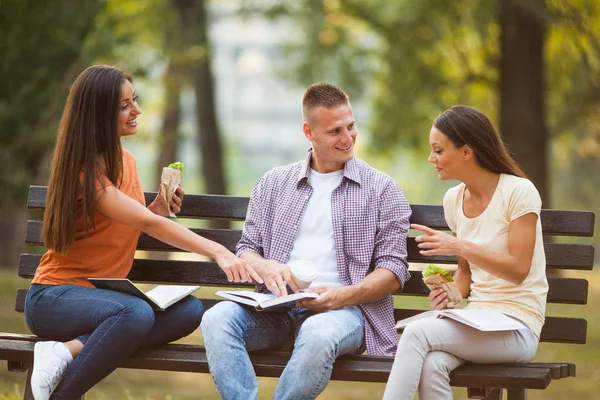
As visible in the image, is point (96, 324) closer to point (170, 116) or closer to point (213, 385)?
point (213, 385)

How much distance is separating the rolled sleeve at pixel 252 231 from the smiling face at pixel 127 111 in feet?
2.35

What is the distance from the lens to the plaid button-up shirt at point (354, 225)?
4664 millimetres

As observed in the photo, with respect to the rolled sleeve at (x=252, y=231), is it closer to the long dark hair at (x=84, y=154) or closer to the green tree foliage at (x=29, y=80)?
the long dark hair at (x=84, y=154)

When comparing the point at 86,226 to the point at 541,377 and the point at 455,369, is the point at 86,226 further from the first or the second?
the point at 541,377

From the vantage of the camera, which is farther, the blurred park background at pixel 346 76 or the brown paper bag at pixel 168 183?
the blurred park background at pixel 346 76

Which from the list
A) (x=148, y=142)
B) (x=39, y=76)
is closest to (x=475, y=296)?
(x=39, y=76)

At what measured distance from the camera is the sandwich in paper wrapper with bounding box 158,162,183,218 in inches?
192

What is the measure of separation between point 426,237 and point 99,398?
2.99 meters

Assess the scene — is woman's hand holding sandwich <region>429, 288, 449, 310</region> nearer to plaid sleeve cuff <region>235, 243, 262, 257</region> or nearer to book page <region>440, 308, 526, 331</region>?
book page <region>440, 308, 526, 331</region>

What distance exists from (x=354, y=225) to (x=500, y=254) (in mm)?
874

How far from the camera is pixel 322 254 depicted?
482 centimetres

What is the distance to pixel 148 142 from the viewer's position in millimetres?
→ 14516

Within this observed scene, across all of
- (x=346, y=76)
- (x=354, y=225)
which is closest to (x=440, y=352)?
(x=354, y=225)

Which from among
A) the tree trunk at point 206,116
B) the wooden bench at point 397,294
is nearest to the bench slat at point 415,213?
the wooden bench at point 397,294
